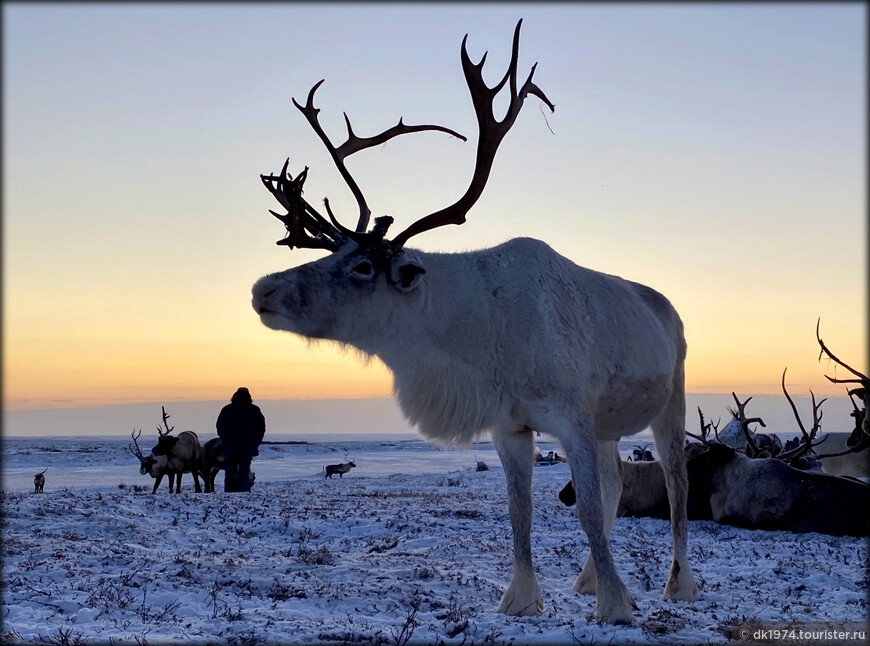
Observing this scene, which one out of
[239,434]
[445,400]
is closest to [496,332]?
[445,400]

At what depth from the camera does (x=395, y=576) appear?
632cm

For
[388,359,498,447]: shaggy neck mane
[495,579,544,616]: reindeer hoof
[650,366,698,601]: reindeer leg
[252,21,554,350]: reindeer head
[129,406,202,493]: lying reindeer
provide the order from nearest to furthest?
[252,21,554,350]: reindeer head < [388,359,498,447]: shaggy neck mane < [495,579,544,616]: reindeer hoof < [650,366,698,601]: reindeer leg < [129,406,202,493]: lying reindeer

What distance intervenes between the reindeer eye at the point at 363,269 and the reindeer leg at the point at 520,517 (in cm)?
149

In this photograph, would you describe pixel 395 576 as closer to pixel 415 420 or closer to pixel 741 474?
pixel 415 420

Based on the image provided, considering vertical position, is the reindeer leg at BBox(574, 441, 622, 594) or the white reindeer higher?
the white reindeer

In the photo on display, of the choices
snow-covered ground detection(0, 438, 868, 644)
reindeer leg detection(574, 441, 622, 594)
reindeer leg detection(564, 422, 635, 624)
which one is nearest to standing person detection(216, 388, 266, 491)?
snow-covered ground detection(0, 438, 868, 644)

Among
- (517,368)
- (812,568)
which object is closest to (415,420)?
(517,368)

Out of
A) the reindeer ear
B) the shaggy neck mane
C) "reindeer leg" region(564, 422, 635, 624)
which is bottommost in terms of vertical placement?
"reindeer leg" region(564, 422, 635, 624)

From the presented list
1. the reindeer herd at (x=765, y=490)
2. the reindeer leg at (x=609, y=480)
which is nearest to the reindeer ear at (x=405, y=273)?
the reindeer leg at (x=609, y=480)

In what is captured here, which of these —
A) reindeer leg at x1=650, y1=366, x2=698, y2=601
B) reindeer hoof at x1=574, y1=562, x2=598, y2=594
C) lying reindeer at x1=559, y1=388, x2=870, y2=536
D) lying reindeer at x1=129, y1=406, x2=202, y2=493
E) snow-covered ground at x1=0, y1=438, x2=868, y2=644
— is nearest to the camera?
snow-covered ground at x1=0, y1=438, x2=868, y2=644

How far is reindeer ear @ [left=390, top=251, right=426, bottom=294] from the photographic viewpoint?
515 cm

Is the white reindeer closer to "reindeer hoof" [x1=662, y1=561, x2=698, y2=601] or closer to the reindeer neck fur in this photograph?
the reindeer neck fur

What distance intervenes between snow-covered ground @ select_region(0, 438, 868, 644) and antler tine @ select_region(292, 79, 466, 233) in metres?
2.65

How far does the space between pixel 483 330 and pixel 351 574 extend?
2395 millimetres
